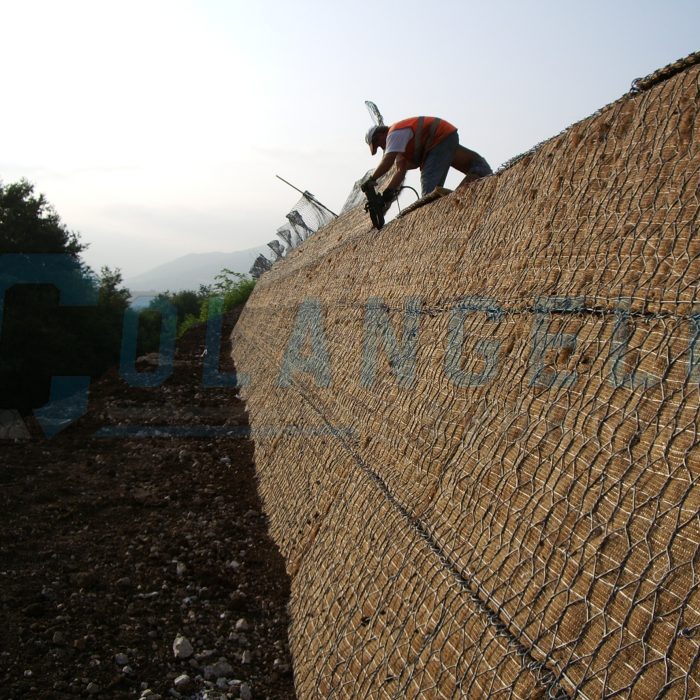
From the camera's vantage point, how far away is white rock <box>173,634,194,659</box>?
2.94 meters

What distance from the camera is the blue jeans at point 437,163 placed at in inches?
241

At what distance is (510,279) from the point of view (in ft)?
9.25

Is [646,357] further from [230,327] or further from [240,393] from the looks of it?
[230,327]

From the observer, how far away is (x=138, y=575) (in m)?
3.63

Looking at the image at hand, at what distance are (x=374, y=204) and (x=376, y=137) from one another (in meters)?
0.93

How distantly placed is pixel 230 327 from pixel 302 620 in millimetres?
15132

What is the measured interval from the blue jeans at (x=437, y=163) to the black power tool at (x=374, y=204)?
47 cm
